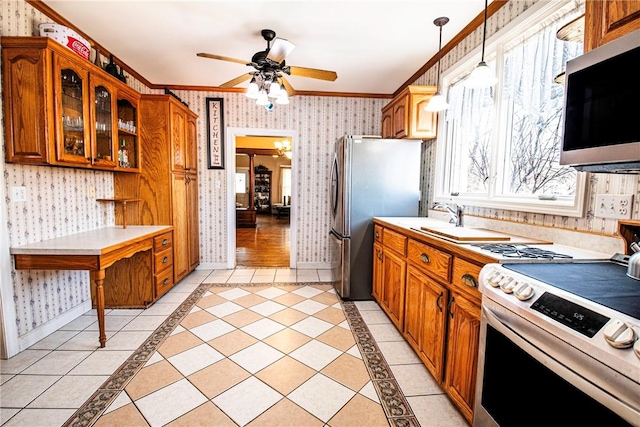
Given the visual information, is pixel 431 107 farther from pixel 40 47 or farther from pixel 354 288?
pixel 40 47

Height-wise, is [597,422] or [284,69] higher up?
[284,69]

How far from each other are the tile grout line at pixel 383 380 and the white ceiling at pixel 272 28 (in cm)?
258

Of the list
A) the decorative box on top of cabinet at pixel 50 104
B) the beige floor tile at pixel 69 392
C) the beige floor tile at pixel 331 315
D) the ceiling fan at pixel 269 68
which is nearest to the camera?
the beige floor tile at pixel 69 392

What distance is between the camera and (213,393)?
1709 mm

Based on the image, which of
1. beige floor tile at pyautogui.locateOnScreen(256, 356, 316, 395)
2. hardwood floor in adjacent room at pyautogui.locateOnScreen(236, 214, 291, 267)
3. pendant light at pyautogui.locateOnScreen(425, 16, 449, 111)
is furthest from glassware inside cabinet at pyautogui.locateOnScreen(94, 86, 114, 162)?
pendant light at pyautogui.locateOnScreen(425, 16, 449, 111)

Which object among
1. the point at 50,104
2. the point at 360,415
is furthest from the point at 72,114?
the point at 360,415

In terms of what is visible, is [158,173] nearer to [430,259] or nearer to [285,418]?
[285,418]

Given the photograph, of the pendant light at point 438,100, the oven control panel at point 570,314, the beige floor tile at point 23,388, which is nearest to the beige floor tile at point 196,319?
the beige floor tile at point 23,388

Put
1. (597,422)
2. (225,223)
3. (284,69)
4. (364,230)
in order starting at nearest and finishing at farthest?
(597,422), (284,69), (364,230), (225,223)

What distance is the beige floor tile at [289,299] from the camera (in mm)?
3062

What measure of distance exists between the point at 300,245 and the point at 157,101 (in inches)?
102

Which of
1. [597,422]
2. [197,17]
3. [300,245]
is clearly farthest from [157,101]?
[597,422]

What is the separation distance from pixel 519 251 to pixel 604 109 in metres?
0.65

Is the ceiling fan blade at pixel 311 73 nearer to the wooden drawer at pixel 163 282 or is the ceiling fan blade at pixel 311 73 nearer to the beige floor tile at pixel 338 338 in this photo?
the beige floor tile at pixel 338 338
